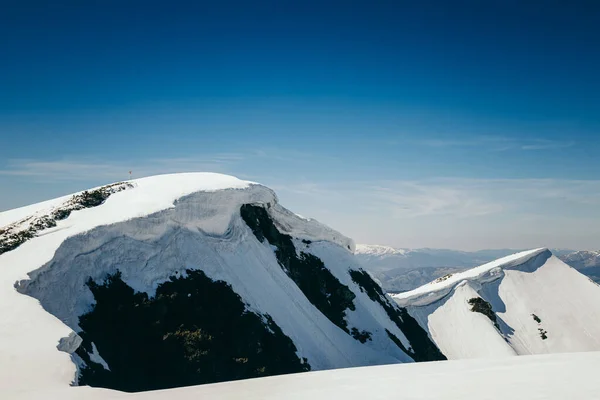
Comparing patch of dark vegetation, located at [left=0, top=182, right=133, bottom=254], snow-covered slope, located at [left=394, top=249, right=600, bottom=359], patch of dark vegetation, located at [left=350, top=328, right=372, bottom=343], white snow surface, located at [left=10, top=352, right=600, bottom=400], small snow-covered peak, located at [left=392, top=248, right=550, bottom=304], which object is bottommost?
snow-covered slope, located at [left=394, top=249, right=600, bottom=359]

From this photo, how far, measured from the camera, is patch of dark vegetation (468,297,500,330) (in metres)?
69.9

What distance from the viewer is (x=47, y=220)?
30891 millimetres

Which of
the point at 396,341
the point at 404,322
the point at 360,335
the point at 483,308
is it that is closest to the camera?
the point at 360,335

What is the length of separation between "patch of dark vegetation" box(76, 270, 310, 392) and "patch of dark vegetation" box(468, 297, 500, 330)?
4403cm

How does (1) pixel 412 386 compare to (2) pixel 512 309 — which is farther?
(2) pixel 512 309

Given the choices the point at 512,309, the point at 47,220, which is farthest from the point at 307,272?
the point at 512,309

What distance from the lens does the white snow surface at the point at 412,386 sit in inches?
372

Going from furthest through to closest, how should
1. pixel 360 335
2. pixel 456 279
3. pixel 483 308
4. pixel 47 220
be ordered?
pixel 456 279
pixel 483 308
pixel 360 335
pixel 47 220

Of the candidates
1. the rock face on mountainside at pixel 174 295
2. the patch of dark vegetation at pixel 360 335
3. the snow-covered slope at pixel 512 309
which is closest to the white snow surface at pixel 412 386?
the rock face on mountainside at pixel 174 295

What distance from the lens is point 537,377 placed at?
10.8m

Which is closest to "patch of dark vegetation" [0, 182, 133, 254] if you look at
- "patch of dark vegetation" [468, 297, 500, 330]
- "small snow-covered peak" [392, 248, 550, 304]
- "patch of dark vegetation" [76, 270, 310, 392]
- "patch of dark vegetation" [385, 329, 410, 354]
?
"patch of dark vegetation" [76, 270, 310, 392]

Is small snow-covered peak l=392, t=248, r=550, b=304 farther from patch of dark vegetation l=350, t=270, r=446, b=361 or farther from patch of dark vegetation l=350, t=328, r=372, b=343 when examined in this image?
patch of dark vegetation l=350, t=328, r=372, b=343

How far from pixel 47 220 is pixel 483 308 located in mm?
61811

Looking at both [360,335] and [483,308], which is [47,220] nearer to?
[360,335]
